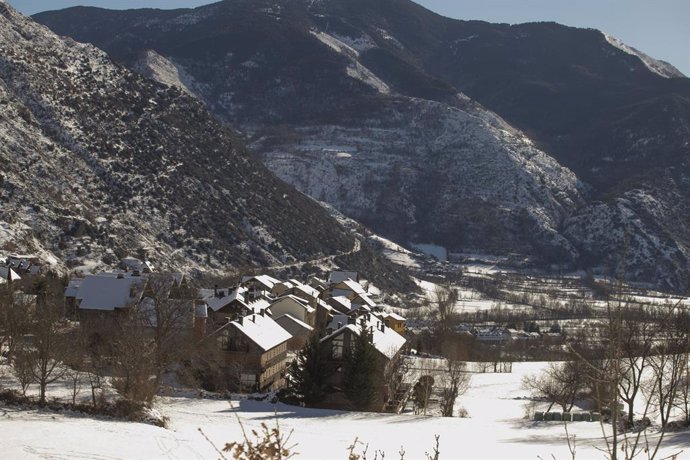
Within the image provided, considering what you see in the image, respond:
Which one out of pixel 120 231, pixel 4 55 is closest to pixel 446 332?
pixel 120 231

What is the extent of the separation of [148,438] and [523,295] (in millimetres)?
165282

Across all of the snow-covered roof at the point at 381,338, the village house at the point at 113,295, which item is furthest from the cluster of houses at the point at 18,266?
the snow-covered roof at the point at 381,338

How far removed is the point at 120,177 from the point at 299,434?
9898cm

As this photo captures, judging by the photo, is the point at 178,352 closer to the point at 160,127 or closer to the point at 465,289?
the point at 160,127

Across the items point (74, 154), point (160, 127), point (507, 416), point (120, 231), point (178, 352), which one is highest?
point (160, 127)

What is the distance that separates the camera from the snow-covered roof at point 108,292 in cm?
5675

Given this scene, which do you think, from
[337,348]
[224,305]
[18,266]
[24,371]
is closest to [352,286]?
[224,305]

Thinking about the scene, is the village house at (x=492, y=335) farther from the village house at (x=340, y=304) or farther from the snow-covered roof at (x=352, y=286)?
the village house at (x=340, y=304)

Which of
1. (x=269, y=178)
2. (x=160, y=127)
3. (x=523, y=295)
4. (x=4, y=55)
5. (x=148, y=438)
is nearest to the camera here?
(x=148, y=438)

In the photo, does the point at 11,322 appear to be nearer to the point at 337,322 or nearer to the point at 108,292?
the point at 108,292

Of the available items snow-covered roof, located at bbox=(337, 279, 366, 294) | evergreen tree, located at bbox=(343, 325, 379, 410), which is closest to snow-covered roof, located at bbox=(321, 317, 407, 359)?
evergreen tree, located at bbox=(343, 325, 379, 410)

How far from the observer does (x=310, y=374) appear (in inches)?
1833

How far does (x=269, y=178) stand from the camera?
16588 centimetres

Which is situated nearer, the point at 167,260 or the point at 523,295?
the point at 167,260
